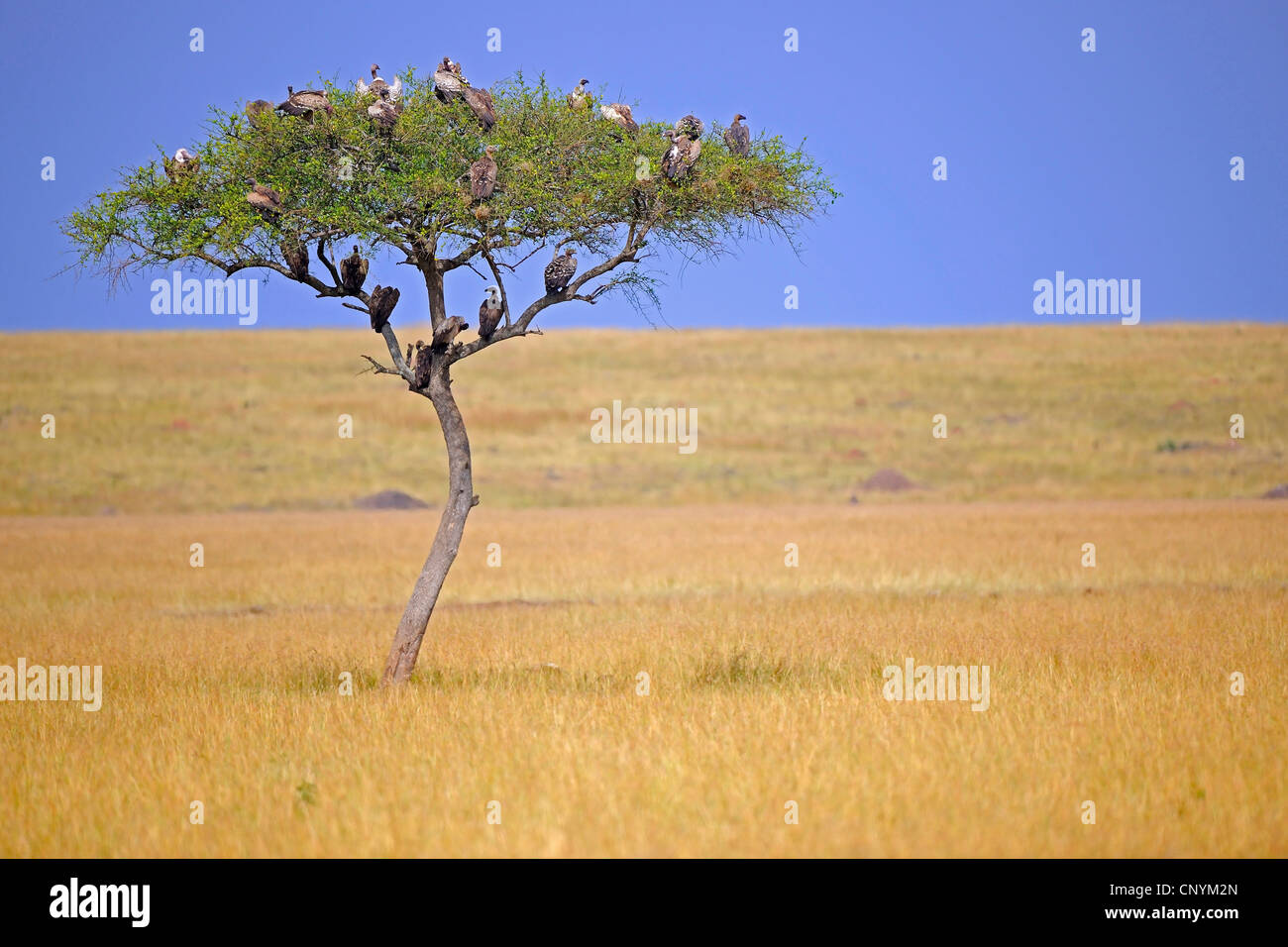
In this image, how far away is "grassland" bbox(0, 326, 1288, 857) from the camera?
10141 millimetres

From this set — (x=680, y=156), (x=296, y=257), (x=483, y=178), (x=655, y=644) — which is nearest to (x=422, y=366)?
(x=296, y=257)

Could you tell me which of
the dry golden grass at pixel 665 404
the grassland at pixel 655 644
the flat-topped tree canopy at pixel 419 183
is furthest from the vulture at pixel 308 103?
the dry golden grass at pixel 665 404

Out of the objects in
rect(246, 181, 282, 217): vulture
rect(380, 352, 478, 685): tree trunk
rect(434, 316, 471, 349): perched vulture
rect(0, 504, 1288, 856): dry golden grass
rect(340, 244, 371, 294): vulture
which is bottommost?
rect(0, 504, 1288, 856): dry golden grass

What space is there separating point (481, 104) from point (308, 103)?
220cm

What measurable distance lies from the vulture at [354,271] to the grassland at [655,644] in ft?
18.1

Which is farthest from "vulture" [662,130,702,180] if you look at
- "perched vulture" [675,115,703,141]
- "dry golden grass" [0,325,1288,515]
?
"dry golden grass" [0,325,1288,515]

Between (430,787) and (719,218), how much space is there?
369 inches

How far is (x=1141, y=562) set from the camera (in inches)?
1249

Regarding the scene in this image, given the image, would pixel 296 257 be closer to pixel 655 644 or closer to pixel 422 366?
pixel 422 366

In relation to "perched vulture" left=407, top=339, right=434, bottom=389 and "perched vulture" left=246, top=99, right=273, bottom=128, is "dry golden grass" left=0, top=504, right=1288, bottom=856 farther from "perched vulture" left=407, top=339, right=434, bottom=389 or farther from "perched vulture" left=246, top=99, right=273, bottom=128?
"perched vulture" left=246, top=99, right=273, bottom=128

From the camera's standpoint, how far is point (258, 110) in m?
15.7

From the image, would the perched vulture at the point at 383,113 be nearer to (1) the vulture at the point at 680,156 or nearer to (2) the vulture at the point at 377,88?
Answer: (2) the vulture at the point at 377,88

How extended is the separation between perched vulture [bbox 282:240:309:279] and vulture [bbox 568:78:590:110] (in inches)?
163

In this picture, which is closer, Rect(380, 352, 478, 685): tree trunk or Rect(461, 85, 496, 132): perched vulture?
Rect(461, 85, 496, 132): perched vulture
